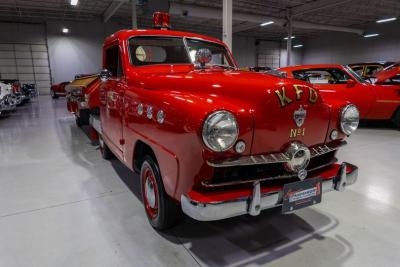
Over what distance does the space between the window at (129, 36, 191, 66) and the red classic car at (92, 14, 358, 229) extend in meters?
0.43

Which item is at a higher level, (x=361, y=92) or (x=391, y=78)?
(x=391, y=78)

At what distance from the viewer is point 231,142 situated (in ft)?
5.13

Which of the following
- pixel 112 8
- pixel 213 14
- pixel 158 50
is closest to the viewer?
pixel 158 50

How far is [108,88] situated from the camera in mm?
3178

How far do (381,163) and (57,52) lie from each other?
60.9 feet

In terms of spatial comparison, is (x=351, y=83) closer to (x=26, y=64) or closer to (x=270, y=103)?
Result: (x=270, y=103)

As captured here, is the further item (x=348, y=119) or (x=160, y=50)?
(x=160, y=50)

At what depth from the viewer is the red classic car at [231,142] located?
5.16 ft

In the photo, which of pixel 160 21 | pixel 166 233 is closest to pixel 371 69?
pixel 160 21

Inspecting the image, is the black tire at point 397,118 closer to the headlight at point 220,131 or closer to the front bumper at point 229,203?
the front bumper at point 229,203

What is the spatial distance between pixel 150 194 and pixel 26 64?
734 inches

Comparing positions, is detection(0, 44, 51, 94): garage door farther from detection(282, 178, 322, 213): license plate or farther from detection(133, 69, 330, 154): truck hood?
detection(282, 178, 322, 213): license plate

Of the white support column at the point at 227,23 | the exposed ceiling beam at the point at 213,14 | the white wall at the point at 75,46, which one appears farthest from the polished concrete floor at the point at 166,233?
the white wall at the point at 75,46

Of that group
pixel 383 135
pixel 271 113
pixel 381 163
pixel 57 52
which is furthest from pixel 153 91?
pixel 57 52
